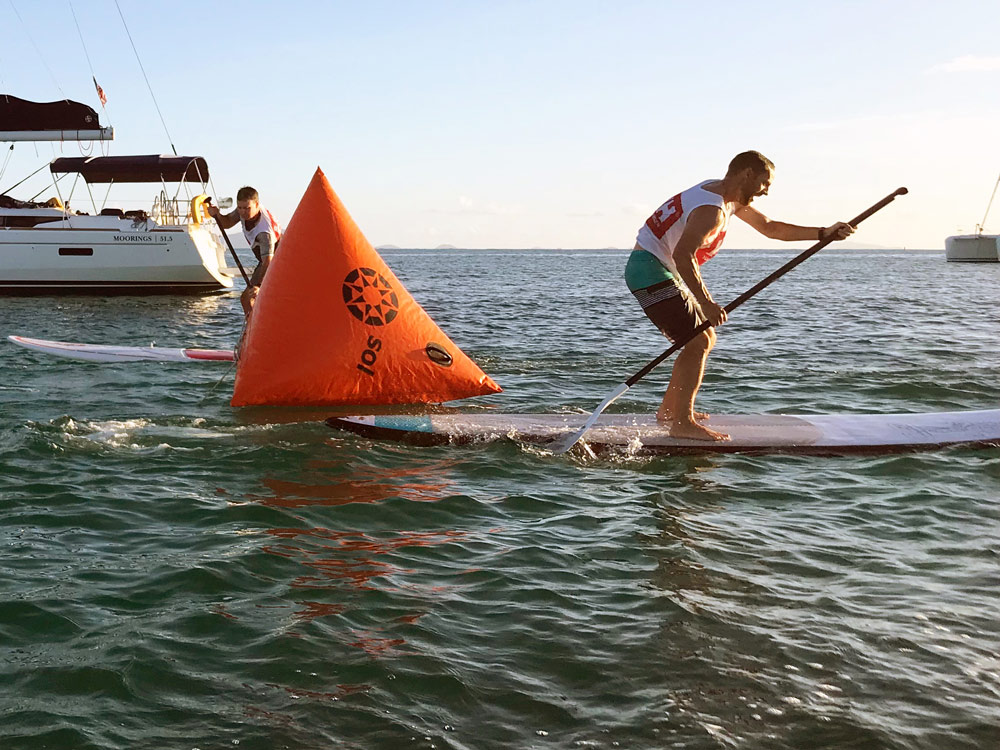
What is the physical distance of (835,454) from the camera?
733 centimetres

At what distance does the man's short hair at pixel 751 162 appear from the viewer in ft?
21.7

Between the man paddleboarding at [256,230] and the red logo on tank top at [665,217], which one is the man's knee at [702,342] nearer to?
the red logo on tank top at [665,217]

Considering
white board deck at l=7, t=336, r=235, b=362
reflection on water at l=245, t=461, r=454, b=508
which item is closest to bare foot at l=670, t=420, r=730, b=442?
reflection on water at l=245, t=461, r=454, b=508

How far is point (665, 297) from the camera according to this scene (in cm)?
705

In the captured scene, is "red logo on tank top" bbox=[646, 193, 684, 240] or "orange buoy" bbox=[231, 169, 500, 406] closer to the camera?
"red logo on tank top" bbox=[646, 193, 684, 240]

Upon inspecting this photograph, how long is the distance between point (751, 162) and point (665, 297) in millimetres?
1100

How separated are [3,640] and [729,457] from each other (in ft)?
16.1

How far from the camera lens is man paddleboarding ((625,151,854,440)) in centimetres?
664

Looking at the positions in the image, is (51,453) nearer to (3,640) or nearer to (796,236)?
(3,640)

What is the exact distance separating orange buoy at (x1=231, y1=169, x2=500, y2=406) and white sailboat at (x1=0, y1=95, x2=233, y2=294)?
18594 mm

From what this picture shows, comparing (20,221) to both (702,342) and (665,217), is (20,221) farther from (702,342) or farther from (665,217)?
(702,342)

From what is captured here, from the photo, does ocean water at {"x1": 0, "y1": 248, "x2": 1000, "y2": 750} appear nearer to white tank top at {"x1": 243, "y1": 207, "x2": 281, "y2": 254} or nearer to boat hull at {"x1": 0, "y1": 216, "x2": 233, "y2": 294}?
white tank top at {"x1": 243, "y1": 207, "x2": 281, "y2": 254}

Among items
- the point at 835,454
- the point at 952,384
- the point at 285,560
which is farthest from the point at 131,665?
the point at 952,384

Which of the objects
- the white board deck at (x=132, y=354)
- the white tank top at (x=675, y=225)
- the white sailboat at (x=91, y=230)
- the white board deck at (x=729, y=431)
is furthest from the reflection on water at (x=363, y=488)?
the white sailboat at (x=91, y=230)
